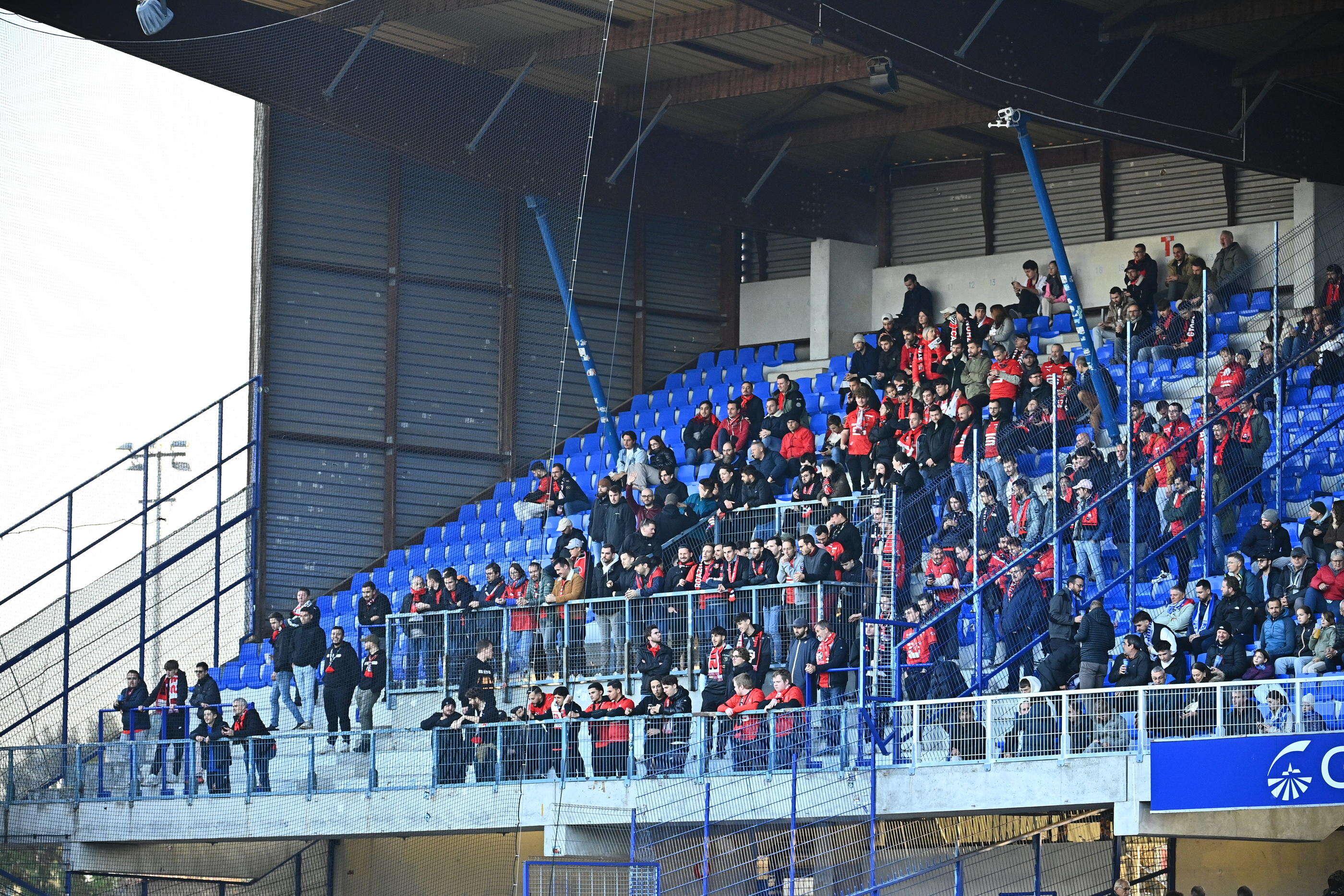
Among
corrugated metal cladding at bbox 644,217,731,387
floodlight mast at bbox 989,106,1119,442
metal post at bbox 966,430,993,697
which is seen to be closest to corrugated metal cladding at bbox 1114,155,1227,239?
floodlight mast at bbox 989,106,1119,442

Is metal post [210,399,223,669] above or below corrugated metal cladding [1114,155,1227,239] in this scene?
below

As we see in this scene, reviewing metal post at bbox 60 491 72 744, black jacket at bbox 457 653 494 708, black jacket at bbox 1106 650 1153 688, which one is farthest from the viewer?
metal post at bbox 60 491 72 744

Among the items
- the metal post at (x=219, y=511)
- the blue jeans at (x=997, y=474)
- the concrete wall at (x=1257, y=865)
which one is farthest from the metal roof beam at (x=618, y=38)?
the concrete wall at (x=1257, y=865)

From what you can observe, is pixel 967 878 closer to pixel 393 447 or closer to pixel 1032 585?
pixel 1032 585

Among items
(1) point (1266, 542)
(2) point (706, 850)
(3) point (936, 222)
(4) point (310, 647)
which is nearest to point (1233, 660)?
(1) point (1266, 542)

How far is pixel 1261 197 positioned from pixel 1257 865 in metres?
9.20

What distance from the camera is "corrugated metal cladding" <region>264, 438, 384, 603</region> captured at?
22.9 meters

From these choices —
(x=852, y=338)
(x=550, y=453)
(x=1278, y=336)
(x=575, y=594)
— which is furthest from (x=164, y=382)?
(x=1278, y=336)

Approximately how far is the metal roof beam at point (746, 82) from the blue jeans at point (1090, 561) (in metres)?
6.09

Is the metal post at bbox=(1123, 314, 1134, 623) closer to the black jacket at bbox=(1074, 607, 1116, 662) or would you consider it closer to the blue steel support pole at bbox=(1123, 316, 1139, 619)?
the blue steel support pole at bbox=(1123, 316, 1139, 619)

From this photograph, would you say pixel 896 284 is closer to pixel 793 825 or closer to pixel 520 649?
pixel 520 649

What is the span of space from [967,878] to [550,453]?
32.6 ft

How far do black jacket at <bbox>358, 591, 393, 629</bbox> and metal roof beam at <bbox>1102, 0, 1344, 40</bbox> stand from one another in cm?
853

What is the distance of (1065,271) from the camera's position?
20312 mm
